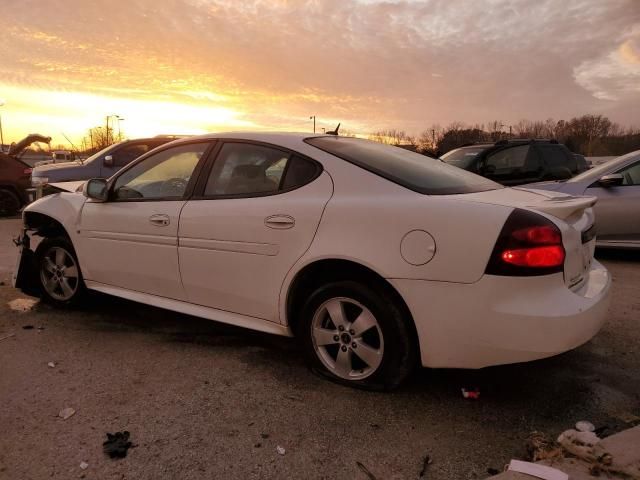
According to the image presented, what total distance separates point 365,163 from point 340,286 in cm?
78

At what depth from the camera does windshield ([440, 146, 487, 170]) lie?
30.0 ft

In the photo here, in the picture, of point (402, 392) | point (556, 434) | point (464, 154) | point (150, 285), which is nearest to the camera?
point (556, 434)

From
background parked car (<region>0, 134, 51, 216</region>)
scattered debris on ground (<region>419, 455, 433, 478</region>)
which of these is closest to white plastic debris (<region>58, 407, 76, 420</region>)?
scattered debris on ground (<region>419, 455, 433, 478</region>)

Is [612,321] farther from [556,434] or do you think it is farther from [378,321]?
[378,321]

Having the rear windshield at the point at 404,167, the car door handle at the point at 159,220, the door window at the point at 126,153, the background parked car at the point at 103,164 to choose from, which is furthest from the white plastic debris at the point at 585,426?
the door window at the point at 126,153

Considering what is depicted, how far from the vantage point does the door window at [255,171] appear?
3207 millimetres

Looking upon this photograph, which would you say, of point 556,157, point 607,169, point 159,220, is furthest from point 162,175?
point 556,157

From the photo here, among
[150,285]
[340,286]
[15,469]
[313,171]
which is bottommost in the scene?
[15,469]

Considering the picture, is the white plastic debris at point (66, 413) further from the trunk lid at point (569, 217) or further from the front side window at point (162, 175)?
the trunk lid at point (569, 217)

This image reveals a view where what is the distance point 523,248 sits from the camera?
2.48 m

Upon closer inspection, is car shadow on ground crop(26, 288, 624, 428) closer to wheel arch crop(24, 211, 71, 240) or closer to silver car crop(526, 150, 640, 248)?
wheel arch crop(24, 211, 71, 240)

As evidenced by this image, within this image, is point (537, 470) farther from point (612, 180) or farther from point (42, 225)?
point (612, 180)

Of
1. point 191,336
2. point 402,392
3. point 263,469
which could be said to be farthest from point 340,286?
Result: point 191,336

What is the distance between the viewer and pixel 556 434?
2.57 m
